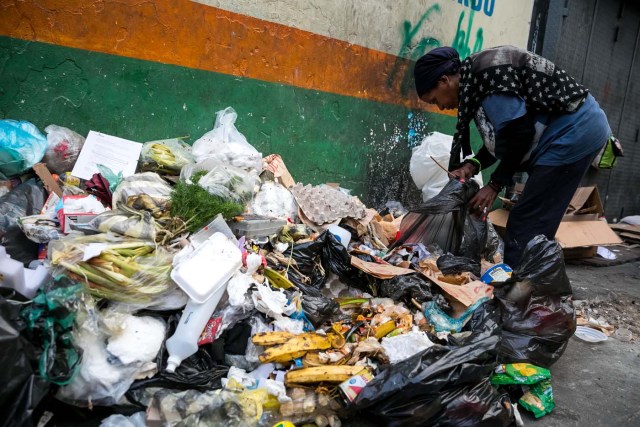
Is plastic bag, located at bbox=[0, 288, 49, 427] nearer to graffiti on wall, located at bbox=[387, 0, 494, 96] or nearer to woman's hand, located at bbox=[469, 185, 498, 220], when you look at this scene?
woman's hand, located at bbox=[469, 185, 498, 220]

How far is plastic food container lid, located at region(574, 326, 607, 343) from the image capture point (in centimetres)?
308

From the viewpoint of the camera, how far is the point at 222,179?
117 inches

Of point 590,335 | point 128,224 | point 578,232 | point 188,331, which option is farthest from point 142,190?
point 578,232

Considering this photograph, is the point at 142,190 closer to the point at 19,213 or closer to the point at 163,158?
the point at 163,158

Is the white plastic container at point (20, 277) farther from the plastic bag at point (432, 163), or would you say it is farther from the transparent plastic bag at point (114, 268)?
the plastic bag at point (432, 163)

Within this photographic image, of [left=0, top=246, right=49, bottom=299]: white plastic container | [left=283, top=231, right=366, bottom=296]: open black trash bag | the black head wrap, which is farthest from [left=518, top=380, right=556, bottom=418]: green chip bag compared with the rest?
[left=0, top=246, right=49, bottom=299]: white plastic container

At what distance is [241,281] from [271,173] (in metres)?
1.49

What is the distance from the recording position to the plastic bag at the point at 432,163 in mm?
4516

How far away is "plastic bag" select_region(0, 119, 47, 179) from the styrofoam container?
4.06 feet

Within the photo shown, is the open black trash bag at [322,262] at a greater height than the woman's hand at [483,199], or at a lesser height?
lesser

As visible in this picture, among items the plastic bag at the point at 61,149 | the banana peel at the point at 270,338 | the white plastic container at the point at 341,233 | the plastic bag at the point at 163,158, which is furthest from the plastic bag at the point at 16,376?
the white plastic container at the point at 341,233

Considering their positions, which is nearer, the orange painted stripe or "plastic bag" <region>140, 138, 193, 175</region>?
the orange painted stripe

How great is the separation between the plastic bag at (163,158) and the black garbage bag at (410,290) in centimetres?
159

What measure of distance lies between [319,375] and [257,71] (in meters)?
2.56
